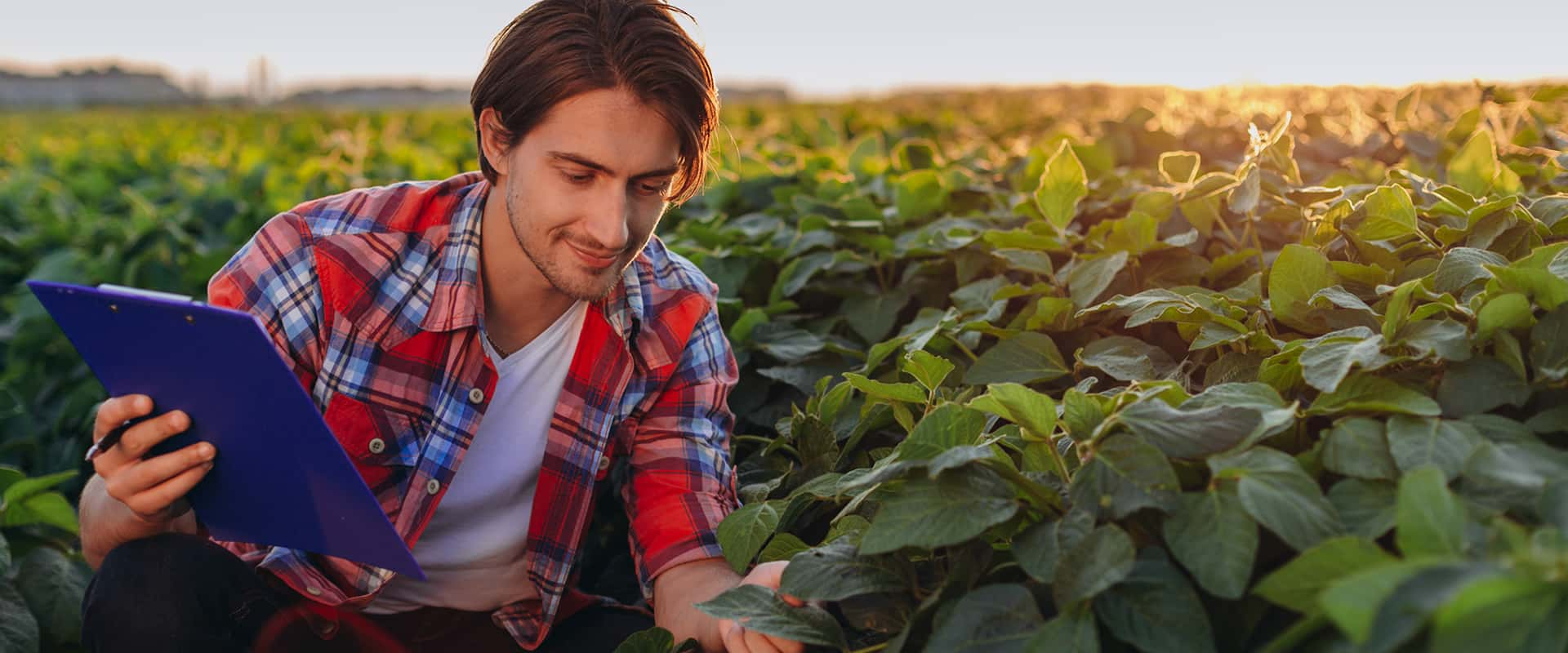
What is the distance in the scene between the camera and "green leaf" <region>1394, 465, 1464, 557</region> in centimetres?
97

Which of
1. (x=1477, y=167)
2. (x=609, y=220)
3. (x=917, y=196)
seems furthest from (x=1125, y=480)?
(x=917, y=196)

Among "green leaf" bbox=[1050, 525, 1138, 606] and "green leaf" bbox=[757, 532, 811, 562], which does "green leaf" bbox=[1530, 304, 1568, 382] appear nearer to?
"green leaf" bbox=[1050, 525, 1138, 606]

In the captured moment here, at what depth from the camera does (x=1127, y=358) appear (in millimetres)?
1768

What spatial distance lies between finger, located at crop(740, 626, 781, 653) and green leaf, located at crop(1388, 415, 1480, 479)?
77 cm

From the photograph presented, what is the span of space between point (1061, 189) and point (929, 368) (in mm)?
633

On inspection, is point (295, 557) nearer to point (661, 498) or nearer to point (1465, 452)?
point (661, 498)

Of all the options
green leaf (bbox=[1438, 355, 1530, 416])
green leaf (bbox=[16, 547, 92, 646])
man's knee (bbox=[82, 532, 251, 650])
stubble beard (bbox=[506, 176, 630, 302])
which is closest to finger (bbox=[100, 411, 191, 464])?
man's knee (bbox=[82, 532, 251, 650])

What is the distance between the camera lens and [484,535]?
2234mm

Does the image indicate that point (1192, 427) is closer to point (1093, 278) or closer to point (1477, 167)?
point (1093, 278)

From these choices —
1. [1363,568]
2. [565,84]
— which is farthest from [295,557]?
[1363,568]

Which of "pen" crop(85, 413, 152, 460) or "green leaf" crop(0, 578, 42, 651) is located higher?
"pen" crop(85, 413, 152, 460)

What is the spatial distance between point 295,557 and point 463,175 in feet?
2.48

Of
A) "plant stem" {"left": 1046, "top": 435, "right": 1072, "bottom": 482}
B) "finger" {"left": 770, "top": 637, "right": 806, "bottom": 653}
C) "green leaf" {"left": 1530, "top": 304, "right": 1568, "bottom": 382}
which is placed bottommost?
"finger" {"left": 770, "top": 637, "right": 806, "bottom": 653}

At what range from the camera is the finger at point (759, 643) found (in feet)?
5.22
